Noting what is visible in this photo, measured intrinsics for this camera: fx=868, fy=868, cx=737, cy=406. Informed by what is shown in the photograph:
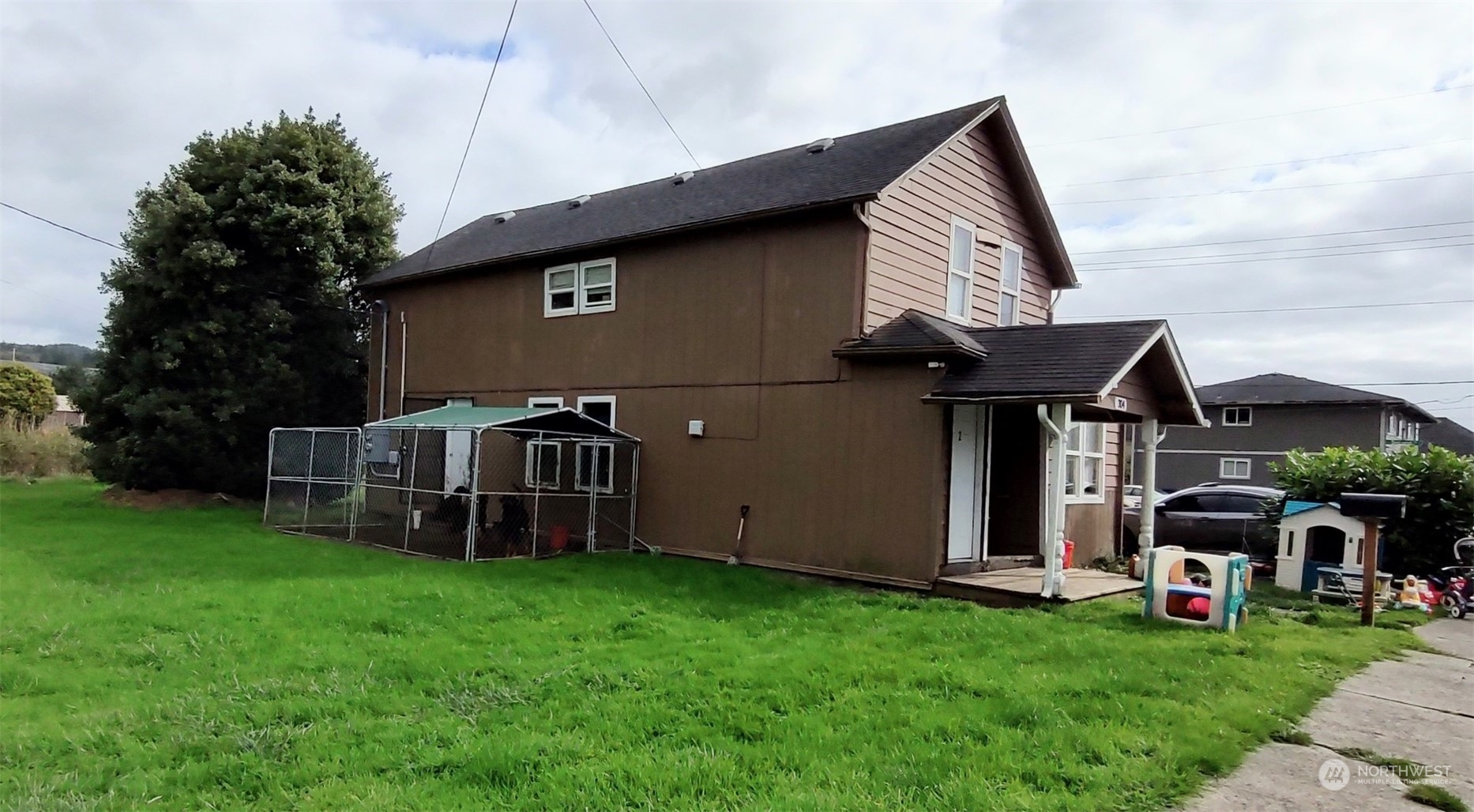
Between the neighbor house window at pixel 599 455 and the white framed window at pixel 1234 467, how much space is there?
2614 cm

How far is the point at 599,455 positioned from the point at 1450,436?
2092 inches

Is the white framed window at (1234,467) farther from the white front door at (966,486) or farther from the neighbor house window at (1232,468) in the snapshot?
the white front door at (966,486)

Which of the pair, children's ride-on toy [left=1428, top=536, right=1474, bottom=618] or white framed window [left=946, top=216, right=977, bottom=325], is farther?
white framed window [left=946, top=216, right=977, bottom=325]

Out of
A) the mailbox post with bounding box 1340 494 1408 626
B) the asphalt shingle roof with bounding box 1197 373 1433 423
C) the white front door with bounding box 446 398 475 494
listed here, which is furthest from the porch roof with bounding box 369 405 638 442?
the asphalt shingle roof with bounding box 1197 373 1433 423

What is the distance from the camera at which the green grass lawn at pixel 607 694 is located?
13.9 feet

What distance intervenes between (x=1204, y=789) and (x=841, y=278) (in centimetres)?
735

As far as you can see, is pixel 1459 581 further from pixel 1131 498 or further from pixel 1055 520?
pixel 1131 498

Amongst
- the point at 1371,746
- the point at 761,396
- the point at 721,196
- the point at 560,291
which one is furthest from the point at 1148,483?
the point at 560,291

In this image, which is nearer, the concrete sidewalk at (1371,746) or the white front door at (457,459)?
the concrete sidewalk at (1371,746)

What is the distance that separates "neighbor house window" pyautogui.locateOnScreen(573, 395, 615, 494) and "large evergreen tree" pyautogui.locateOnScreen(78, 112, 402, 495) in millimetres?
8211

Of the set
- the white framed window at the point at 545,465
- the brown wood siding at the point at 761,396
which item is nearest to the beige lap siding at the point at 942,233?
the brown wood siding at the point at 761,396

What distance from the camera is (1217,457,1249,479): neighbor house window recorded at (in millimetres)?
30969

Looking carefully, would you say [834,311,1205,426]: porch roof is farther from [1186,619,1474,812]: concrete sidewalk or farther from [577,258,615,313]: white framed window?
[577,258,615,313]: white framed window

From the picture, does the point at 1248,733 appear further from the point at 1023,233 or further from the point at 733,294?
the point at 1023,233
